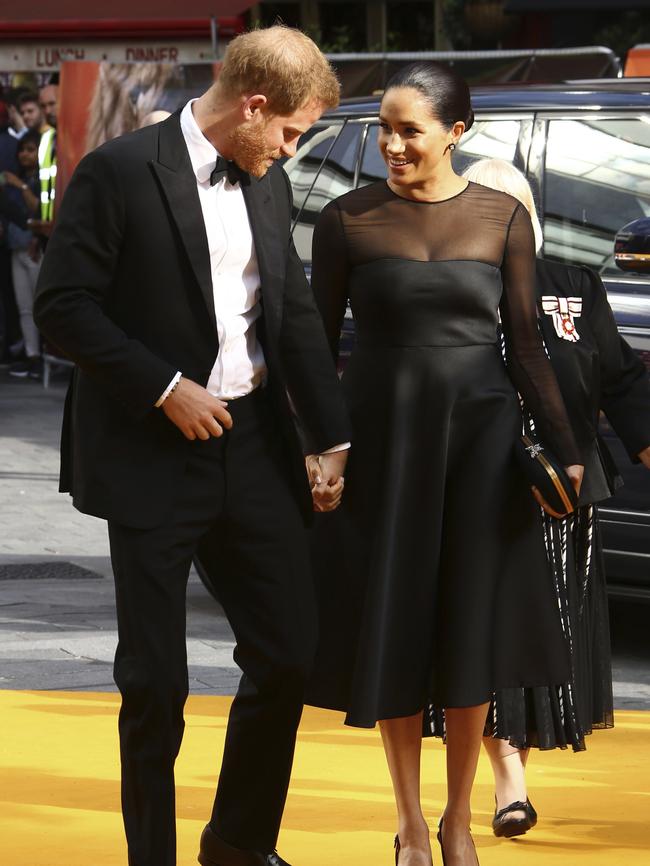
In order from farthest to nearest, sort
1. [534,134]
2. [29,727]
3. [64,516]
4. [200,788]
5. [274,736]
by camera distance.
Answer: [64,516], [534,134], [29,727], [200,788], [274,736]

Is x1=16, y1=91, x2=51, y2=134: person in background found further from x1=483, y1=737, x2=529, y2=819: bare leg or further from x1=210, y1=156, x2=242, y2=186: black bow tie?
x1=210, y1=156, x2=242, y2=186: black bow tie

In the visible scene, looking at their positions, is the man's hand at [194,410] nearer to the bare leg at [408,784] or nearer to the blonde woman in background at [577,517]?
the bare leg at [408,784]

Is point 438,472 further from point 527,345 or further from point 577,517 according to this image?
point 577,517

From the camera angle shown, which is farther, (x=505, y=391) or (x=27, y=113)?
(x=27, y=113)

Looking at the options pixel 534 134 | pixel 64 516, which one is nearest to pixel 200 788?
pixel 534 134

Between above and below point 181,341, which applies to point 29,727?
below

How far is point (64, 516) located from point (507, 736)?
5465 mm

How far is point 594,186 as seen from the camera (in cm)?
639

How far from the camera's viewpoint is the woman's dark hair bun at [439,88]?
430cm

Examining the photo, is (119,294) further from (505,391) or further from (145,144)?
(505,391)

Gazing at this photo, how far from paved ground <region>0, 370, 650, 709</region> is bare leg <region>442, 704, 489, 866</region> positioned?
1850 millimetres

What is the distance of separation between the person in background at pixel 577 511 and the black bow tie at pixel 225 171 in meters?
1.00

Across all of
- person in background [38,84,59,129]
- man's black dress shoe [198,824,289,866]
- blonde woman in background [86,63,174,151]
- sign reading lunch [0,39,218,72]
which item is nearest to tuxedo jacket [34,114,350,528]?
man's black dress shoe [198,824,289,866]

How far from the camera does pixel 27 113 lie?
16234 millimetres
